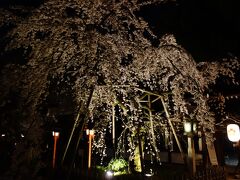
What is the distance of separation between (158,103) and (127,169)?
418 cm

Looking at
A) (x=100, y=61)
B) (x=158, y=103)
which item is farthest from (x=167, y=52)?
(x=158, y=103)

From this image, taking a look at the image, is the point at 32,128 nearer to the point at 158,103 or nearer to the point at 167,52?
the point at 167,52

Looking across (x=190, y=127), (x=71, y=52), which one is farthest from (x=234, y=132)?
(x=71, y=52)

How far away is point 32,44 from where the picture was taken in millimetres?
6066

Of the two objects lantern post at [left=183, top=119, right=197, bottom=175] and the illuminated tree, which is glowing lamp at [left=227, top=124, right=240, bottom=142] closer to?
the illuminated tree

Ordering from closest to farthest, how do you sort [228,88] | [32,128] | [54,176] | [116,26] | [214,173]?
[32,128]
[116,26]
[214,173]
[54,176]
[228,88]

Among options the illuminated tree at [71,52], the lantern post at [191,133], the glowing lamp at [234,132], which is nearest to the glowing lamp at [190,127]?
the lantern post at [191,133]

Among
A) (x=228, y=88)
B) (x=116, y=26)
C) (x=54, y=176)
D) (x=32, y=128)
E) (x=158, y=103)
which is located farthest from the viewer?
(x=158, y=103)

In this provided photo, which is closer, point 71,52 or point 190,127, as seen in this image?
point 71,52

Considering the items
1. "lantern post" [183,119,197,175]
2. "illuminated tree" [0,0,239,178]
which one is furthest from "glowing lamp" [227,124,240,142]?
"lantern post" [183,119,197,175]

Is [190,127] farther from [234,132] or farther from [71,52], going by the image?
[71,52]

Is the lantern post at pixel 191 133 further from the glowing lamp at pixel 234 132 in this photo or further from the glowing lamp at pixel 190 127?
the glowing lamp at pixel 234 132

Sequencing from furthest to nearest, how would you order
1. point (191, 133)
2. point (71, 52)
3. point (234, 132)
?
point (234, 132) → point (191, 133) → point (71, 52)

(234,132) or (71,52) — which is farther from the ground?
(71,52)
